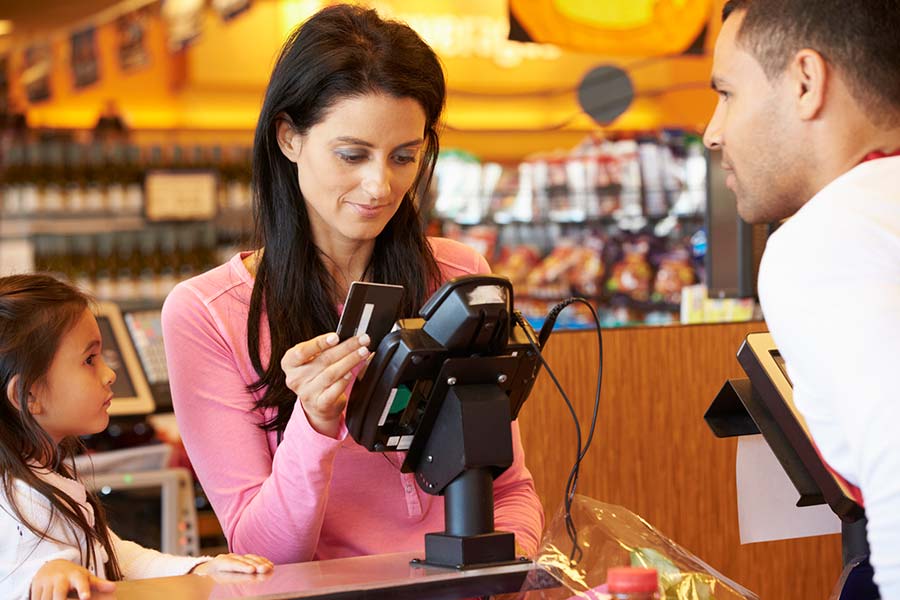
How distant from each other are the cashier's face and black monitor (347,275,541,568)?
0.31 meters

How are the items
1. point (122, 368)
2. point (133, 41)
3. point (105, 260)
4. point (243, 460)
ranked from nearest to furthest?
point (243, 460)
point (122, 368)
point (105, 260)
point (133, 41)

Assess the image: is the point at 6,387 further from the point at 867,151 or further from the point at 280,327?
the point at 867,151

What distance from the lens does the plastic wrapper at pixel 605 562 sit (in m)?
1.32

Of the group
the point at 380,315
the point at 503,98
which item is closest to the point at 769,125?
the point at 380,315

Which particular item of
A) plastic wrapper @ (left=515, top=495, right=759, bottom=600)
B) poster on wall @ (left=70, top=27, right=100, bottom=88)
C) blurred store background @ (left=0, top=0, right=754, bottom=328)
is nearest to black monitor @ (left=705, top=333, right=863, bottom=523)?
plastic wrapper @ (left=515, top=495, right=759, bottom=600)

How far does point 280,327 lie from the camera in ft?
5.90

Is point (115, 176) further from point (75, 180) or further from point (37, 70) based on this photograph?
point (37, 70)

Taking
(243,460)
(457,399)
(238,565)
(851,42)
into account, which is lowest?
(238,565)

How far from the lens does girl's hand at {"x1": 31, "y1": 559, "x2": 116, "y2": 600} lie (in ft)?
4.34

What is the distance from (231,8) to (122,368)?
423 centimetres

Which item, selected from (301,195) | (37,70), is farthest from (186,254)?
(301,195)

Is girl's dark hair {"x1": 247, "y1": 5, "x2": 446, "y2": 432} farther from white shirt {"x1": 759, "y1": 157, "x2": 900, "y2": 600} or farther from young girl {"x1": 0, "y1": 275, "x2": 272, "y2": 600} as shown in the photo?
white shirt {"x1": 759, "y1": 157, "x2": 900, "y2": 600}

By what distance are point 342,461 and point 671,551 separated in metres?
0.58

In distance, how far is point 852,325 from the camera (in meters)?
1.02
